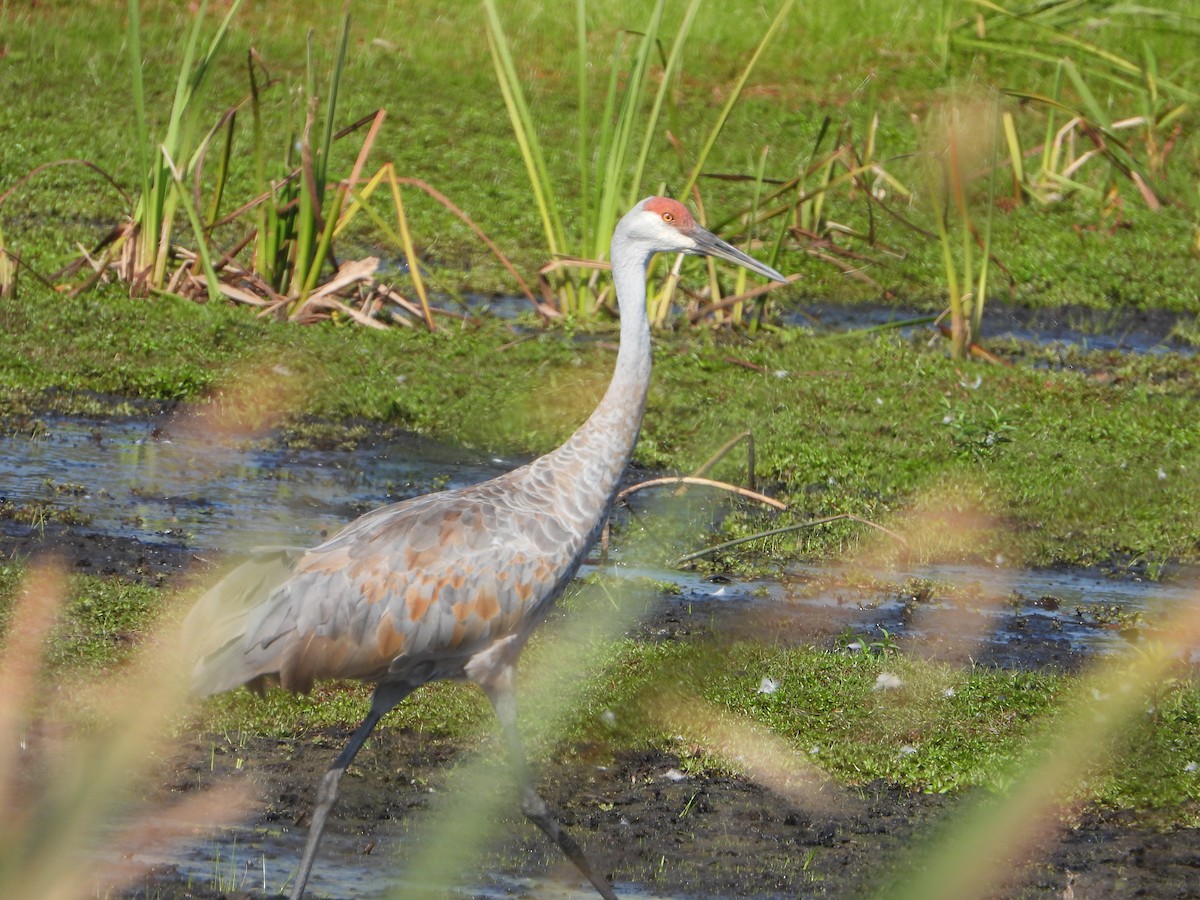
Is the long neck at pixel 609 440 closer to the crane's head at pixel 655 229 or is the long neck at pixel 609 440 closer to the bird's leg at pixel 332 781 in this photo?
the crane's head at pixel 655 229

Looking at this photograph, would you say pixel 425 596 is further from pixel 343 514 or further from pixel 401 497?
pixel 401 497

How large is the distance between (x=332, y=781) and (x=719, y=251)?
2.01 meters

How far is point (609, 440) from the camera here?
4.61 m

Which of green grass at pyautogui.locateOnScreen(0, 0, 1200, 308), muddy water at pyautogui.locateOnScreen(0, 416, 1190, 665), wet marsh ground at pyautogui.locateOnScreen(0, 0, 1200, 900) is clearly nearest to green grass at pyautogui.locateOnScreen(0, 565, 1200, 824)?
wet marsh ground at pyautogui.locateOnScreen(0, 0, 1200, 900)

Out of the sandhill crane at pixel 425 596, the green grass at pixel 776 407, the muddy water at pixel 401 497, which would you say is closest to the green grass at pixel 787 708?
the muddy water at pixel 401 497

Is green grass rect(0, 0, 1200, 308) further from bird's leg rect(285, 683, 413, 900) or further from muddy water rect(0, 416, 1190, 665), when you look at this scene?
bird's leg rect(285, 683, 413, 900)

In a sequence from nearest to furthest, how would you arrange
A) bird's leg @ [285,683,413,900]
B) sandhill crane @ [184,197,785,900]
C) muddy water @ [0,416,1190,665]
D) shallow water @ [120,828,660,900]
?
bird's leg @ [285,683,413,900] < shallow water @ [120,828,660,900] < sandhill crane @ [184,197,785,900] < muddy water @ [0,416,1190,665]

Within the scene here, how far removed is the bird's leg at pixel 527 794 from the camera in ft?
13.7

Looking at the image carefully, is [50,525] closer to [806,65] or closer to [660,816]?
[660,816]

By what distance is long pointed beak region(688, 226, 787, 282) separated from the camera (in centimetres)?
511

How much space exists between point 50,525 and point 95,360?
194 cm

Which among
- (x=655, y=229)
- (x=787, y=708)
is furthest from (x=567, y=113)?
(x=787, y=708)

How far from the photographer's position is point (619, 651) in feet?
18.6

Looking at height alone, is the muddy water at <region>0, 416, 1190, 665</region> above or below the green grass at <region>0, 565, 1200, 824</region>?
below
